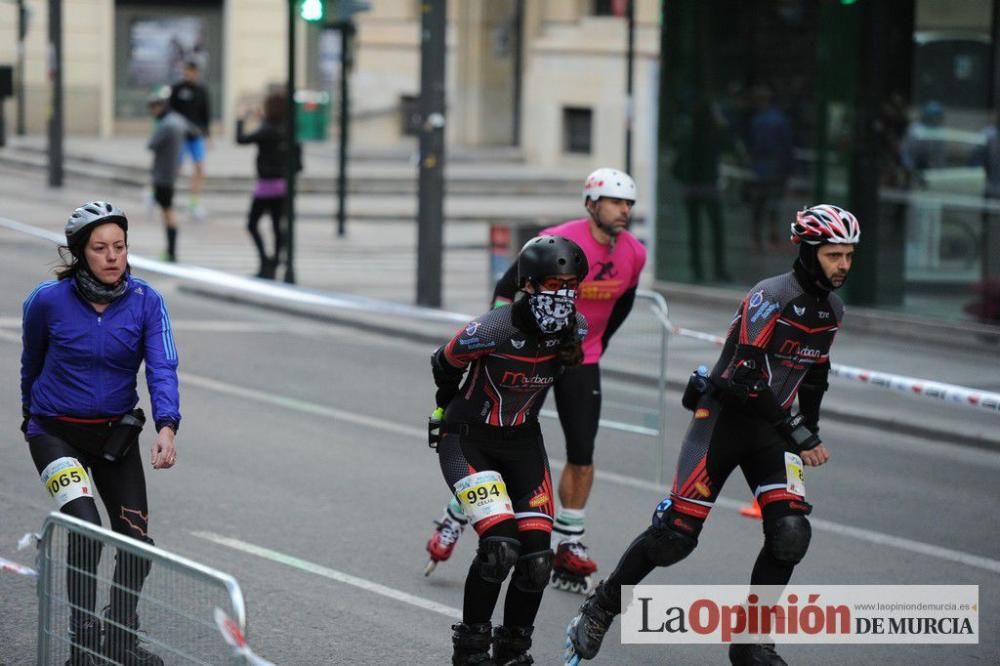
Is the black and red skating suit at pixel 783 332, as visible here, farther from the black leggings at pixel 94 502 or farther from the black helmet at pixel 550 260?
the black leggings at pixel 94 502

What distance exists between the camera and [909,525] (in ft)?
32.3

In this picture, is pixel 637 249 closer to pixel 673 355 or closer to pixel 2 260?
pixel 673 355

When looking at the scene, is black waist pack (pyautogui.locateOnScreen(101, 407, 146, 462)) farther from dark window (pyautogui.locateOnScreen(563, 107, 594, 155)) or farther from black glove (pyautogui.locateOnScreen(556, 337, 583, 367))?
dark window (pyautogui.locateOnScreen(563, 107, 594, 155))

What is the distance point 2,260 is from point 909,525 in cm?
1306

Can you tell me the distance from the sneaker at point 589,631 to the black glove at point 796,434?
999 mm

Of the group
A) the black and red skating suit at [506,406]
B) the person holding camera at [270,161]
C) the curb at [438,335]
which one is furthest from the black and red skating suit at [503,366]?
the person holding camera at [270,161]

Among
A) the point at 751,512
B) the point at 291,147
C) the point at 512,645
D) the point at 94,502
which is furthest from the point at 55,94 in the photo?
the point at 512,645

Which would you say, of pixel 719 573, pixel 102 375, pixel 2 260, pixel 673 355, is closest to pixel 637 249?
pixel 719 573

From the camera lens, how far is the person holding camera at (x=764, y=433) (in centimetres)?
669

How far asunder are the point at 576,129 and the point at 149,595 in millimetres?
29595

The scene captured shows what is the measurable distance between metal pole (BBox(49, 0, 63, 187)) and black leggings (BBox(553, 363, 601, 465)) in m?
20.4

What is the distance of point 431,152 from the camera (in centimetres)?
1722

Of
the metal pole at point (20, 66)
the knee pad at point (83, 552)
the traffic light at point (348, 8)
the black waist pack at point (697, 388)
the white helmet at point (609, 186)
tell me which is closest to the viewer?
the knee pad at point (83, 552)

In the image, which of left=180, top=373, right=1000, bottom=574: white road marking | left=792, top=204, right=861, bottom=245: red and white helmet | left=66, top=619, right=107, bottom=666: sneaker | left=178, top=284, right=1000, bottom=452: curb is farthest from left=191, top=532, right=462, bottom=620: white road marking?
left=178, top=284, right=1000, bottom=452: curb
